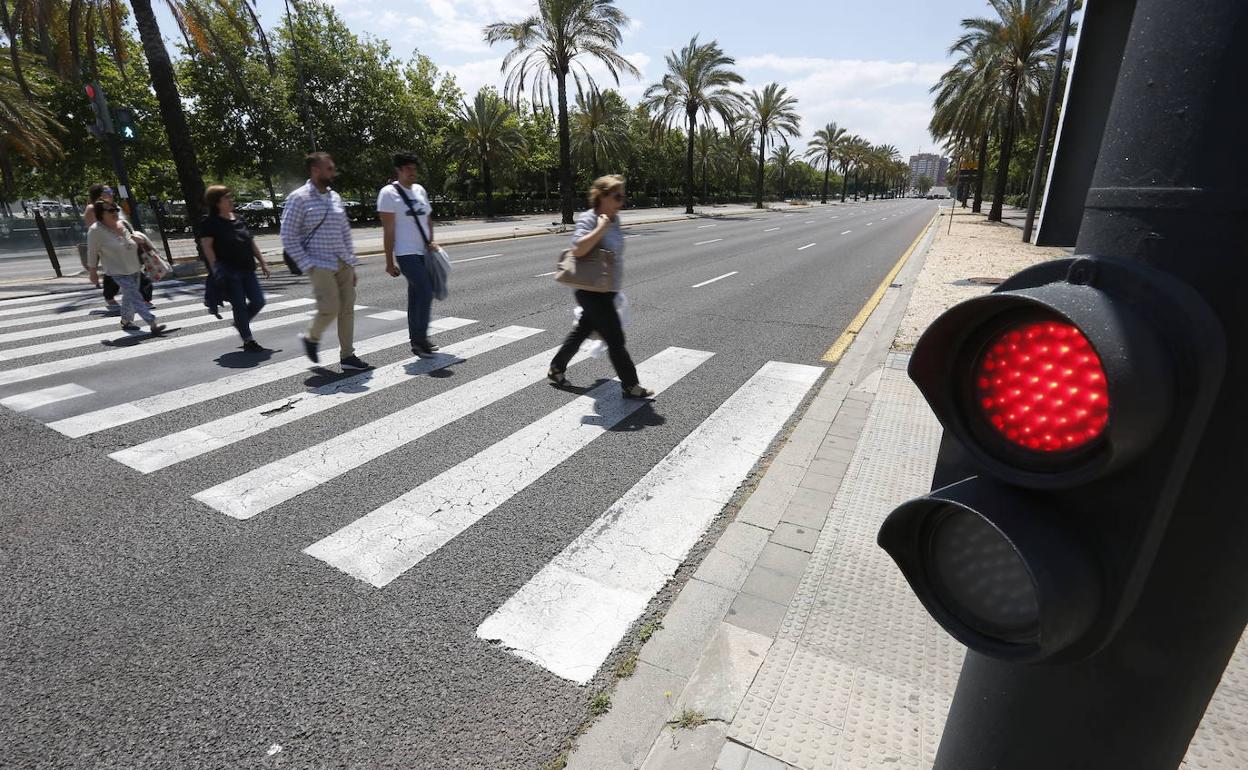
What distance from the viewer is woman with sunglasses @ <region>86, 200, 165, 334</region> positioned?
→ 7332mm

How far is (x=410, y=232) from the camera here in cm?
627

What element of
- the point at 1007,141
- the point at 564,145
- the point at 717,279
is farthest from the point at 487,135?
the point at 717,279

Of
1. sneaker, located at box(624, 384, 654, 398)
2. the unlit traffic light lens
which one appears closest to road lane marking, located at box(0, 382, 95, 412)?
sneaker, located at box(624, 384, 654, 398)

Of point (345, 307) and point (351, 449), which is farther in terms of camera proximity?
point (345, 307)

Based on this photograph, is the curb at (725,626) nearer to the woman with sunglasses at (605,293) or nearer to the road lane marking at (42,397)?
the woman with sunglasses at (605,293)

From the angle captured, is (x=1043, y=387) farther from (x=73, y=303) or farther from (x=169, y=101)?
(x=169, y=101)

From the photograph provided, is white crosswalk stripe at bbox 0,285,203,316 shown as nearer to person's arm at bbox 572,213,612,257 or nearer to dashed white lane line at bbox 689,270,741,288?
person's arm at bbox 572,213,612,257

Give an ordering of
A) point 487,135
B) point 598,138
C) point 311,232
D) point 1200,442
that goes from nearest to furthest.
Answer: point 1200,442
point 311,232
point 487,135
point 598,138

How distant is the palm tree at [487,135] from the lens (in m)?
42.0

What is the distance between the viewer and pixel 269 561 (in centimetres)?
306

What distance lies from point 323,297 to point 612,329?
10.1 feet

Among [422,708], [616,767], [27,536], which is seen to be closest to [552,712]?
[616,767]

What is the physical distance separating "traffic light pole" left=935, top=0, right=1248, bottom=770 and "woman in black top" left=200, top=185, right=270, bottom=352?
753 centimetres

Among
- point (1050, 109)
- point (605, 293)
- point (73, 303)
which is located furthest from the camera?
point (1050, 109)
